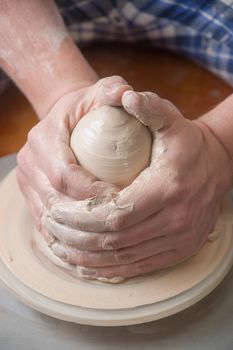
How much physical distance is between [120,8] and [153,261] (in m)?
0.96

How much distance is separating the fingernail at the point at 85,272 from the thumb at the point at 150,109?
10.9 inches

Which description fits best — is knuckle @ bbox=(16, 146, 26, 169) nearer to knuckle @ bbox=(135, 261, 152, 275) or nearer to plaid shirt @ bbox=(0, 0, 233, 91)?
knuckle @ bbox=(135, 261, 152, 275)

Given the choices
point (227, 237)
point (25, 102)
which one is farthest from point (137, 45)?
point (227, 237)

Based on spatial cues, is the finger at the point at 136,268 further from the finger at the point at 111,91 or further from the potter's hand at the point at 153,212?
the finger at the point at 111,91

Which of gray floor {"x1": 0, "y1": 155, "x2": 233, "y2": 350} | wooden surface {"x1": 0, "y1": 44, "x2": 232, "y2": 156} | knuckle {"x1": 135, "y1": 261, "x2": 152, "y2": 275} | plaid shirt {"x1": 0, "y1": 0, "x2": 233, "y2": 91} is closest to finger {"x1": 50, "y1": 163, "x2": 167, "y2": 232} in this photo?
knuckle {"x1": 135, "y1": 261, "x2": 152, "y2": 275}

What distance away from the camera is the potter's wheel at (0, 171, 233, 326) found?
99 cm

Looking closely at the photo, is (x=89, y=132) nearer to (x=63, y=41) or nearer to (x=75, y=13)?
(x=63, y=41)

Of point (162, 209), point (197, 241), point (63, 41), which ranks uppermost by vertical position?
point (63, 41)

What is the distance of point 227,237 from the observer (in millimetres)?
1118

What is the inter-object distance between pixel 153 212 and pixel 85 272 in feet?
0.59

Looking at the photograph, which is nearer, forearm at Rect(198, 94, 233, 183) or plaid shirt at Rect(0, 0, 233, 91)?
forearm at Rect(198, 94, 233, 183)

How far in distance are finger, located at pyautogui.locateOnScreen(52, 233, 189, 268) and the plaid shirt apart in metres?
0.78

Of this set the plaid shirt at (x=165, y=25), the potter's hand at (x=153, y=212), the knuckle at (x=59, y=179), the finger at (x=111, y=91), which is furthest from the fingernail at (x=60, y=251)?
the plaid shirt at (x=165, y=25)

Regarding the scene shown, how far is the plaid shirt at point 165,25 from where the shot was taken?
1.59m
